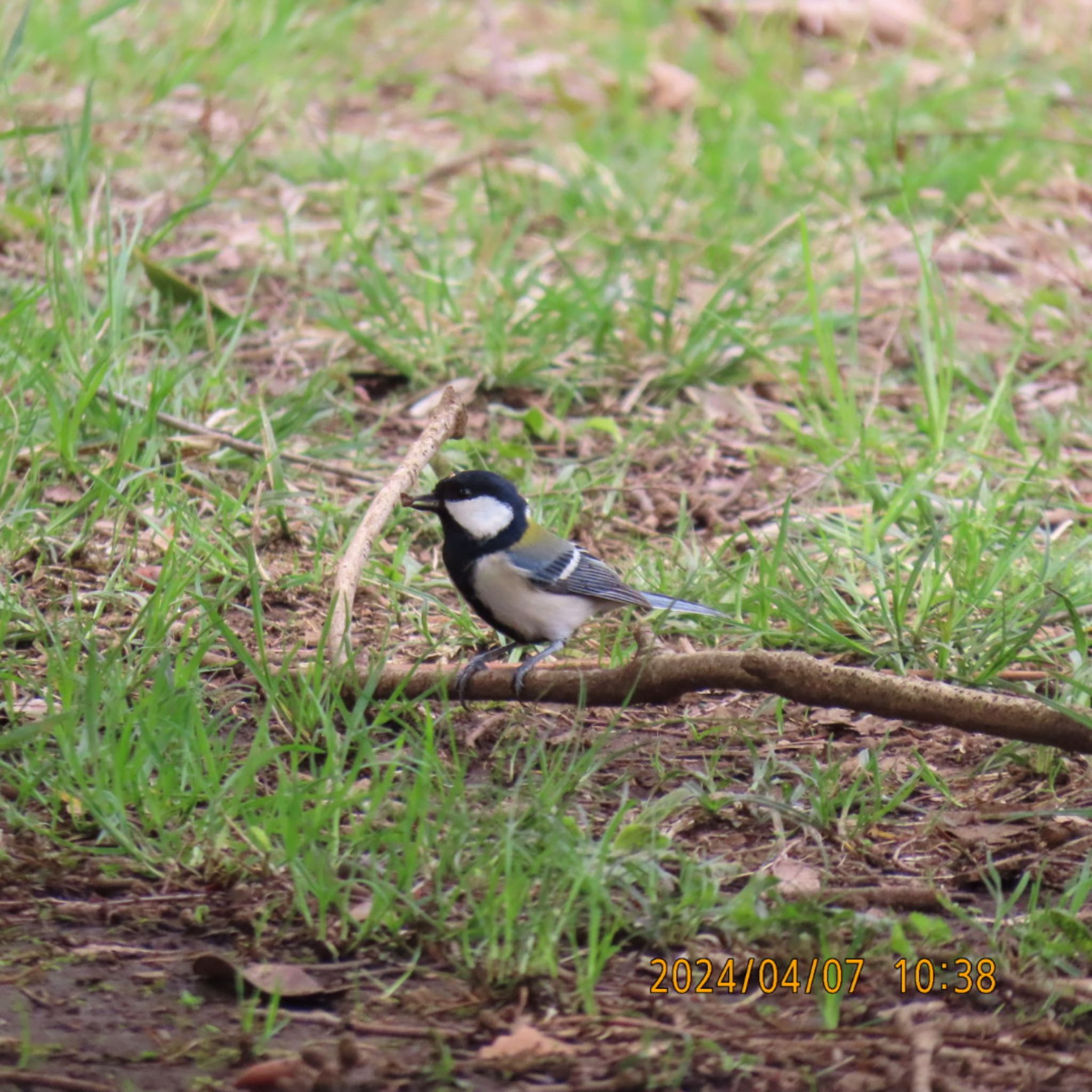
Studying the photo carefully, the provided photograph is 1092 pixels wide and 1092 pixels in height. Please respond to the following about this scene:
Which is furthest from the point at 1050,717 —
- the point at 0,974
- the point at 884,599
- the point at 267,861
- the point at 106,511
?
the point at 106,511

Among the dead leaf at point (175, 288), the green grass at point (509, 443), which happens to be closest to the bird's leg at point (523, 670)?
the green grass at point (509, 443)

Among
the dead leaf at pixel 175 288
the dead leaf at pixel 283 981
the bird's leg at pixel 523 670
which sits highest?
the dead leaf at pixel 175 288

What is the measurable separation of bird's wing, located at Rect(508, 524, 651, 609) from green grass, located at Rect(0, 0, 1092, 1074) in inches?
7.2

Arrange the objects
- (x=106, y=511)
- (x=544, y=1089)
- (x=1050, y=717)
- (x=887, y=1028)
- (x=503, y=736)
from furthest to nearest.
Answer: (x=106, y=511)
(x=503, y=736)
(x=1050, y=717)
(x=887, y=1028)
(x=544, y=1089)

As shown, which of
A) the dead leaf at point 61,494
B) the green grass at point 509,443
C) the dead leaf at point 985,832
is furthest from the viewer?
the dead leaf at point 61,494

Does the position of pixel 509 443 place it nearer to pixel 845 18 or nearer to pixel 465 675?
pixel 465 675

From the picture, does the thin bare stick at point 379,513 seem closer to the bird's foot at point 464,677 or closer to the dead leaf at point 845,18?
the bird's foot at point 464,677

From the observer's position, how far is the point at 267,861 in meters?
2.84

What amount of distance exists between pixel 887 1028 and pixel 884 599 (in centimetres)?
174

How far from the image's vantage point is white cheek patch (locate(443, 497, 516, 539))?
4016 millimetres

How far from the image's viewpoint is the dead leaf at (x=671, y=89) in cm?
828

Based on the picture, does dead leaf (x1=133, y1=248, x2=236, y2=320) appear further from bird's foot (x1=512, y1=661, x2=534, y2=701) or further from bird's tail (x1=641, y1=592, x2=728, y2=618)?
bird's foot (x1=512, y1=661, x2=534, y2=701)

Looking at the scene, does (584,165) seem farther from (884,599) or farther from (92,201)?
Result: (884,599)

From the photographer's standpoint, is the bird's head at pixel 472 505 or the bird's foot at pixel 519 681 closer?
the bird's foot at pixel 519 681
